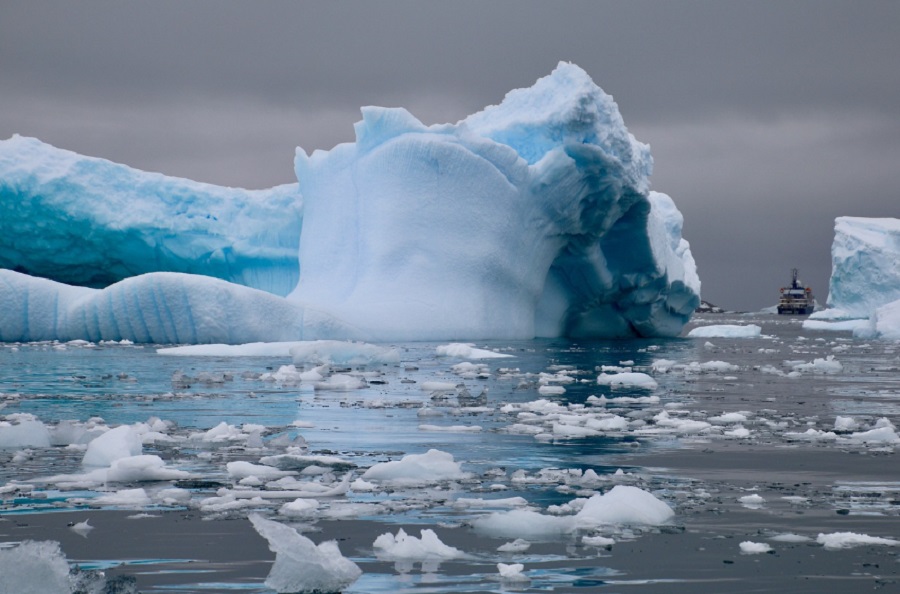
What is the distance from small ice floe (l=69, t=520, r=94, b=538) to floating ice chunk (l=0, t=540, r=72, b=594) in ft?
2.93

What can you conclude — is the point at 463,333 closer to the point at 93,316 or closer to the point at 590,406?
the point at 93,316

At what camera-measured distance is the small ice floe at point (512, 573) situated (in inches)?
117

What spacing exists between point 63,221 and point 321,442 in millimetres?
18546

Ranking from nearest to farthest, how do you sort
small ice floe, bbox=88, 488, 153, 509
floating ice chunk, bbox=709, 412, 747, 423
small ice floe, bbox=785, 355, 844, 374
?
small ice floe, bbox=88, 488, 153, 509 → floating ice chunk, bbox=709, 412, 747, 423 → small ice floe, bbox=785, 355, 844, 374

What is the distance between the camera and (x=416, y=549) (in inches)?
127

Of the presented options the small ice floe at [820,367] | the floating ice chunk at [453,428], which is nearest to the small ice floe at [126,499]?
the floating ice chunk at [453,428]

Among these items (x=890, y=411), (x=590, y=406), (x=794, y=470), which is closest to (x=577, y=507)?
(x=794, y=470)

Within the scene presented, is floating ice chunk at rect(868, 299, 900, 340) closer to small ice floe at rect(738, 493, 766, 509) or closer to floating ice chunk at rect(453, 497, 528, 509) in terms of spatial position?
small ice floe at rect(738, 493, 766, 509)

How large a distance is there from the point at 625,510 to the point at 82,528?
6.07 ft

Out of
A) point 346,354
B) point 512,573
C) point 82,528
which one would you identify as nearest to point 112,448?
point 82,528

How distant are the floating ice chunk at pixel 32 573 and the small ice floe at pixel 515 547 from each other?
4.38 feet

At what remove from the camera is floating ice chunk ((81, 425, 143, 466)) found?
15.9ft

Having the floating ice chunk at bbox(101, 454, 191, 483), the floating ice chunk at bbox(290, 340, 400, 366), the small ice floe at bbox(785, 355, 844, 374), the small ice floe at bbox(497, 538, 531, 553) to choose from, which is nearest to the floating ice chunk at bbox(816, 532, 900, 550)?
the small ice floe at bbox(497, 538, 531, 553)

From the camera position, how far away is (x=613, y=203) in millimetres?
21250
